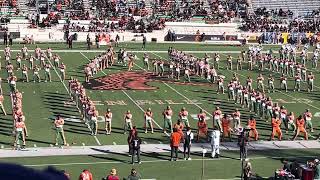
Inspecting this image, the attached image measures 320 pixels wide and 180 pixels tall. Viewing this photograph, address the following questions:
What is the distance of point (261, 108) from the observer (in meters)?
24.0

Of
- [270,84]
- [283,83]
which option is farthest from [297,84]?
[270,84]

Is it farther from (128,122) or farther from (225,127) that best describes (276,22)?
(128,122)

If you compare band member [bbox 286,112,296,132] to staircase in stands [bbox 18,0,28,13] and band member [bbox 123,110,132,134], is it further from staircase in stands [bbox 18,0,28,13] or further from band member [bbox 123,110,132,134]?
staircase in stands [bbox 18,0,28,13]

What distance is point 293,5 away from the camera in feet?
215

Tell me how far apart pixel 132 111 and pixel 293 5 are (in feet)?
146

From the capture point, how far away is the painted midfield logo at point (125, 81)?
1174 inches

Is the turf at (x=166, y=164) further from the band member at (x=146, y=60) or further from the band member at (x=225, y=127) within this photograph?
the band member at (x=146, y=60)

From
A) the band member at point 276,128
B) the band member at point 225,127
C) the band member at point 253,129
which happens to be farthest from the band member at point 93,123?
the band member at point 276,128

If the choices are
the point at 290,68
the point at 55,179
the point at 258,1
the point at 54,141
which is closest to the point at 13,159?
the point at 54,141

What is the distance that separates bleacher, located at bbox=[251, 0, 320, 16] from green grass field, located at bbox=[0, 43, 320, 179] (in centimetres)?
2934

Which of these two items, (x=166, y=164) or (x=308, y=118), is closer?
(x=166, y=164)

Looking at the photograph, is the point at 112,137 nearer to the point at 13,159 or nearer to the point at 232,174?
the point at 13,159

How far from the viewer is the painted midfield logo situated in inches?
1174

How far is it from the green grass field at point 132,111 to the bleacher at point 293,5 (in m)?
29.3
